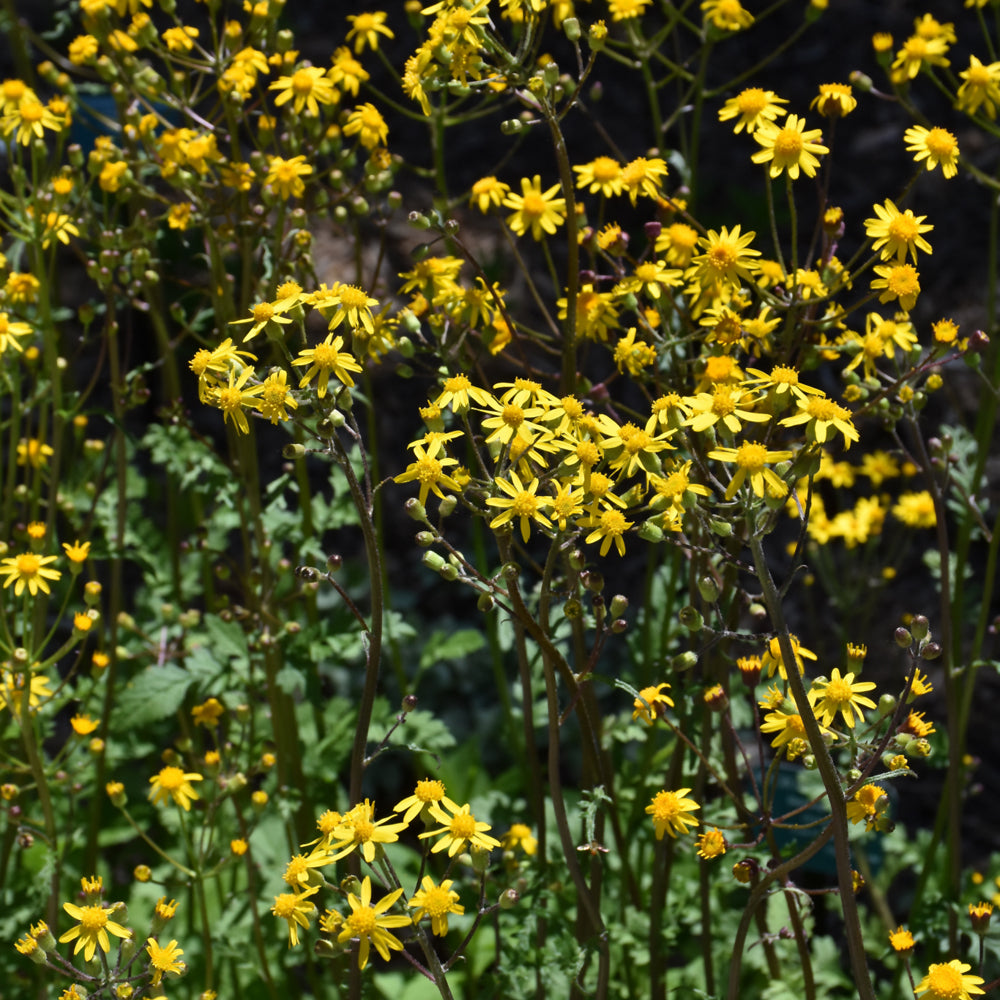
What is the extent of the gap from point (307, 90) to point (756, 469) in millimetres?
1707

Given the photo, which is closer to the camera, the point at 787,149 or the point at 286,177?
the point at 787,149

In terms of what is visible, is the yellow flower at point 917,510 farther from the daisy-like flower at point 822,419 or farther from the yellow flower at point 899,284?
the daisy-like flower at point 822,419

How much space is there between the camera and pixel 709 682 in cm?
255

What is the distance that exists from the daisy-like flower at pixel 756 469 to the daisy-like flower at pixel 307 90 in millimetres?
1611

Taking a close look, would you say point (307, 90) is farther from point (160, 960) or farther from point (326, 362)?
point (160, 960)

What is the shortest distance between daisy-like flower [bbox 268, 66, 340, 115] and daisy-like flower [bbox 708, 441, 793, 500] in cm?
161

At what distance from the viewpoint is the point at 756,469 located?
6.11ft

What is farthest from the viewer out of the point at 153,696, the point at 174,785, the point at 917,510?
the point at 917,510

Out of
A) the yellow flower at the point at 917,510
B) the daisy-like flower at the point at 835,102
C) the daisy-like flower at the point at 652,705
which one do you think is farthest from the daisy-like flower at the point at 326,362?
the yellow flower at the point at 917,510

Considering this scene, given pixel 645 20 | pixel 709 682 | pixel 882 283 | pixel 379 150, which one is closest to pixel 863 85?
pixel 882 283

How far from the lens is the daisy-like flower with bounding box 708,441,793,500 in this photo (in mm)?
1836

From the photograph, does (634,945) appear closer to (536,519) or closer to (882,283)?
(536,519)

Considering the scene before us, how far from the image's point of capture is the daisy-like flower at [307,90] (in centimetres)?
284

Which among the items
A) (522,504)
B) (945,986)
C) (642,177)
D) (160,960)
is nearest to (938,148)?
(642,177)
